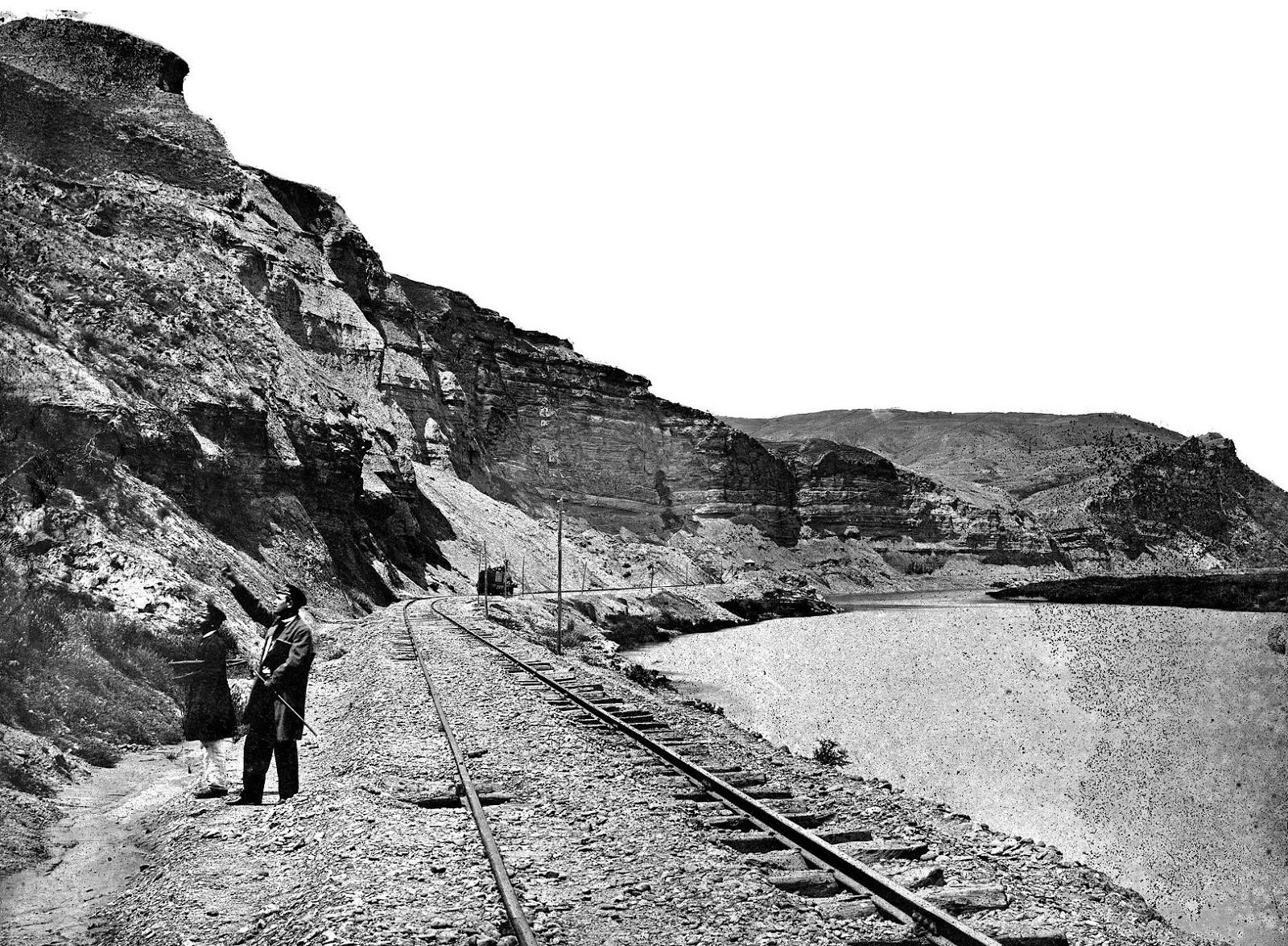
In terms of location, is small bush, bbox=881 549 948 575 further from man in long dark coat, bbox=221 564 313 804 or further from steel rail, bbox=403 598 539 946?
man in long dark coat, bbox=221 564 313 804

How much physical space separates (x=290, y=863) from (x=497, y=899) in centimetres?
206

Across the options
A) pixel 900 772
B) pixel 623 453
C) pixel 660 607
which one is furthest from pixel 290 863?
pixel 623 453

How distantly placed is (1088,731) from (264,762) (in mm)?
21712

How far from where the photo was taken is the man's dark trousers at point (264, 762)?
9.74 m

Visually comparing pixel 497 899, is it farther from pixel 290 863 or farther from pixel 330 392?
pixel 330 392

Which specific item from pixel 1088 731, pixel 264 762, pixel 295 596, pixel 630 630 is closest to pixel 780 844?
pixel 264 762

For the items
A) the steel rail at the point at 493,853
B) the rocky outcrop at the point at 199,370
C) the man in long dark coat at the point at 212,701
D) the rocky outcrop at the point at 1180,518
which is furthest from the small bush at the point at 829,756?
the rocky outcrop at the point at 1180,518

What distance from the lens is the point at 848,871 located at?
7.42 metres

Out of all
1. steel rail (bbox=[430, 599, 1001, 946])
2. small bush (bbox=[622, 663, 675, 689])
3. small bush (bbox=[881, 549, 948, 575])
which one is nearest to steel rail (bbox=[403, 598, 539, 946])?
steel rail (bbox=[430, 599, 1001, 946])

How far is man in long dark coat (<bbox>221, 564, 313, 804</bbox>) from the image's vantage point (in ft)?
31.9

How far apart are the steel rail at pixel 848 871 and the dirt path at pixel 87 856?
218 inches

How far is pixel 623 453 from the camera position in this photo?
108625 mm

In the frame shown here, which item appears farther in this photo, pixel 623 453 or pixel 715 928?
pixel 623 453

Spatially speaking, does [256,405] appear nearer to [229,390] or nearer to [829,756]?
[229,390]
